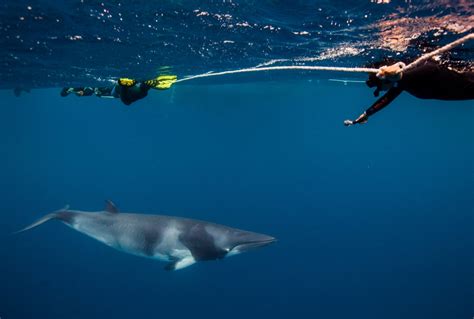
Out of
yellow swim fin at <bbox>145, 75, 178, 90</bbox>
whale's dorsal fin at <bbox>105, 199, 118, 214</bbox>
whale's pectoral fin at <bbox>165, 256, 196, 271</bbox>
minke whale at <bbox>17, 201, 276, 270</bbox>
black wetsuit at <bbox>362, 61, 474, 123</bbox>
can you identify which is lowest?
whale's pectoral fin at <bbox>165, 256, 196, 271</bbox>

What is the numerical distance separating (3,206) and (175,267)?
47.5 metres

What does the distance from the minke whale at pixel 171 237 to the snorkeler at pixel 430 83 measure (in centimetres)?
685

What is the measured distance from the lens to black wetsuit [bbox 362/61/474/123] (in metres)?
3.56

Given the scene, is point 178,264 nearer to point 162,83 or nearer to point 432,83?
point 162,83

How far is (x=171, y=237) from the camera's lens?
11.0 metres

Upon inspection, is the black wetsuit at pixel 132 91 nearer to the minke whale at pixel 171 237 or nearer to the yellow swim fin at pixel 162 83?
the yellow swim fin at pixel 162 83

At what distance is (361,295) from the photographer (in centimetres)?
2322

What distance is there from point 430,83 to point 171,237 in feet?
29.9

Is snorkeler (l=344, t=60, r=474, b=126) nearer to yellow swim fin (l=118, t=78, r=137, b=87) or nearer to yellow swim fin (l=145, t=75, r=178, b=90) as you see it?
yellow swim fin (l=145, t=75, r=178, b=90)

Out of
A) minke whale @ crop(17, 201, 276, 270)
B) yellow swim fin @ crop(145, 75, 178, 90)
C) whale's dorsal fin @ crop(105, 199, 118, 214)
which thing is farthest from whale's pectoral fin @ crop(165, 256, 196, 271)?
yellow swim fin @ crop(145, 75, 178, 90)

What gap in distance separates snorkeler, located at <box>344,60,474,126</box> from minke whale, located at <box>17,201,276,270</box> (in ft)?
22.5

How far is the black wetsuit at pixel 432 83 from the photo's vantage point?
3561mm

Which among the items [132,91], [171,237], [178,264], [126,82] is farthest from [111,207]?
[126,82]

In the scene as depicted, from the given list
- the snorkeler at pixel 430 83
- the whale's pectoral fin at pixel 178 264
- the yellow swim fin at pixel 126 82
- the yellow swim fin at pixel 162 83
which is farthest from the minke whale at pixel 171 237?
the snorkeler at pixel 430 83
